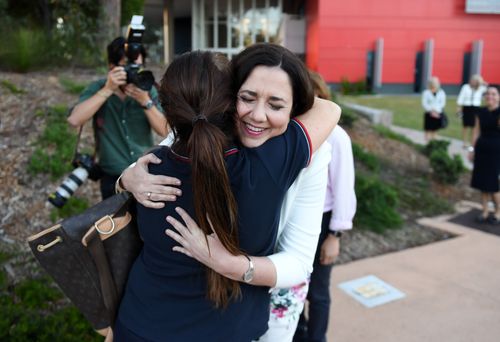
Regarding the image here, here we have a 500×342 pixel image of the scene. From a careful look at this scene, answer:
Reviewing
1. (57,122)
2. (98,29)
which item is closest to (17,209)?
(57,122)

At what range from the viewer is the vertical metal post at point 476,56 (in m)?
25.3

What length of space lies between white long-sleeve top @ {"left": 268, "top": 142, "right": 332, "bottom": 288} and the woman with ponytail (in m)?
0.08

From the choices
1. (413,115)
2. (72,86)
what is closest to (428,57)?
(413,115)

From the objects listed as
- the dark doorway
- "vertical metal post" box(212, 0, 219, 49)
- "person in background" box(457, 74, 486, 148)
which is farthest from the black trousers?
the dark doorway

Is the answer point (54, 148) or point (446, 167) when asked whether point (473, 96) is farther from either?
point (54, 148)

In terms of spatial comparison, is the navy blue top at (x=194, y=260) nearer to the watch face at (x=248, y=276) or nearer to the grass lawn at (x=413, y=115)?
the watch face at (x=248, y=276)

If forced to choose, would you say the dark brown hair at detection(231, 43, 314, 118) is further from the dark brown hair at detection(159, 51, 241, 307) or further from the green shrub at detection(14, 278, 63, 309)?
the green shrub at detection(14, 278, 63, 309)

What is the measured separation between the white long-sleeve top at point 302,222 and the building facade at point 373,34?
23904mm

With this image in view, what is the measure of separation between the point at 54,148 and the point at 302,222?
4239 millimetres

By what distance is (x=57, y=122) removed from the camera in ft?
18.2

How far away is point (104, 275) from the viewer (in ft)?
5.37

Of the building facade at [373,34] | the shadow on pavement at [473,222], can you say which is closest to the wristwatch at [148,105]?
the shadow on pavement at [473,222]

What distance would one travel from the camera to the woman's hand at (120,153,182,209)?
137cm

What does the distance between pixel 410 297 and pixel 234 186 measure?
2.91 meters
